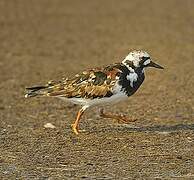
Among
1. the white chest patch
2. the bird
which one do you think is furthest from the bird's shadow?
the white chest patch

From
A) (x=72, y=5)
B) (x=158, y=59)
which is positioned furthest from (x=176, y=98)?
(x=72, y=5)

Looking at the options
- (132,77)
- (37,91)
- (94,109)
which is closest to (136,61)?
(132,77)

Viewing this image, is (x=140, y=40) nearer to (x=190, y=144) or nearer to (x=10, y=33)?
(x=10, y=33)

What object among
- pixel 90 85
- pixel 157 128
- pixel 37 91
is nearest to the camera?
pixel 90 85

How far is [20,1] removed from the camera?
97.7 ft

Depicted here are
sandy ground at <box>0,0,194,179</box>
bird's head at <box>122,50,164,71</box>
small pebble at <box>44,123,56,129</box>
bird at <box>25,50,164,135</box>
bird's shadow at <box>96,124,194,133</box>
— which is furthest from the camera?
small pebble at <box>44,123,56,129</box>

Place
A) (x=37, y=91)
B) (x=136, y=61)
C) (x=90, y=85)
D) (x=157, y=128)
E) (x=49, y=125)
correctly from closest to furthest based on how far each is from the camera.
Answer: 1. (x=90, y=85)
2. (x=136, y=61)
3. (x=37, y=91)
4. (x=157, y=128)
5. (x=49, y=125)

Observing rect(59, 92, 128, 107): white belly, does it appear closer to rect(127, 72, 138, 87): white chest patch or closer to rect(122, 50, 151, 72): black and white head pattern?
rect(127, 72, 138, 87): white chest patch

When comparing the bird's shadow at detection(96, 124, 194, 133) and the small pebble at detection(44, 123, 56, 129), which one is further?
the small pebble at detection(44, 123, 56, 129)

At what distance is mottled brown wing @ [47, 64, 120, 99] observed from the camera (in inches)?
369

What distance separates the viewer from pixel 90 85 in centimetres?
949

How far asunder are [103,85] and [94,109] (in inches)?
99.8

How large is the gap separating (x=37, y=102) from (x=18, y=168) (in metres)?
4.55

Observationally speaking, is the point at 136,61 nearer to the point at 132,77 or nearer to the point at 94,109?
the point at 132,77
